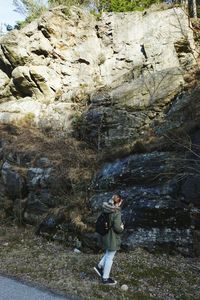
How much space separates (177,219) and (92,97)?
10.1 meters

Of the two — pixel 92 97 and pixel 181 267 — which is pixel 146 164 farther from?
pixel 92 97

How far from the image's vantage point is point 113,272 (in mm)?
8469

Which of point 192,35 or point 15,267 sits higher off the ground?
point 192,35

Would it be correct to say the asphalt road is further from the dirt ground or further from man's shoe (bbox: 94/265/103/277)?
man's shoe (bbox: 94/265/103/277)

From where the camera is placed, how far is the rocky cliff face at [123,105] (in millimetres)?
10125

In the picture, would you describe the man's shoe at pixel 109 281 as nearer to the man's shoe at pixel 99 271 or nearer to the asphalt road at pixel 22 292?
the man's shoe at pixel 99 271

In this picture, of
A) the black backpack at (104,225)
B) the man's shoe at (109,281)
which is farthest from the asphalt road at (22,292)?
the black backpack at (104,225)

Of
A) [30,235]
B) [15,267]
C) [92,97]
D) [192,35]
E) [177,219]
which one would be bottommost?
[30,235]

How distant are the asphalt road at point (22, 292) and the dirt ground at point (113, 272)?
300mm

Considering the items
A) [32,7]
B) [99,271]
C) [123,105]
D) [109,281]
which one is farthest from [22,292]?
[32,7]

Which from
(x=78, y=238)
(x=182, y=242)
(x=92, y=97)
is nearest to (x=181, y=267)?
(x=182, y=242)

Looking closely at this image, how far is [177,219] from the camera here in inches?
380

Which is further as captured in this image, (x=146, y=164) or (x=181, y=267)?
(x=146, y=164)

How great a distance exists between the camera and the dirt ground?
295 inches
